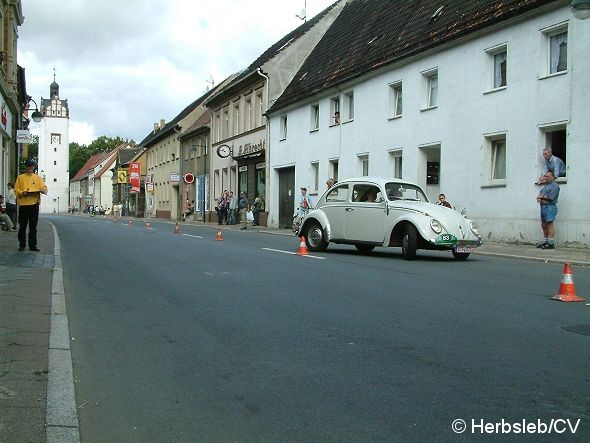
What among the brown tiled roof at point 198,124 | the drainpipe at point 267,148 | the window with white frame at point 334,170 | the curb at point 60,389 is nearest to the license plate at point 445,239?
the curb at point 60,389

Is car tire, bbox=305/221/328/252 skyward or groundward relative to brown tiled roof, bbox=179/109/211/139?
groundward

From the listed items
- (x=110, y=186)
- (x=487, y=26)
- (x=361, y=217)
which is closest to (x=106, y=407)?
(x=361, y=217)

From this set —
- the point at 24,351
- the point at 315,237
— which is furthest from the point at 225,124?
the point at 24,351

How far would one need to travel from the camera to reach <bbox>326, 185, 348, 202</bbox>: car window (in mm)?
15755

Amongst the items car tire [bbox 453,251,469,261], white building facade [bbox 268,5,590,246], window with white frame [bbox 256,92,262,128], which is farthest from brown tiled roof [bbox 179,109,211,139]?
car tire [bbox 453,251,469,261]

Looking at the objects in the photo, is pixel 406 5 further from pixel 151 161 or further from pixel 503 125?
pixel 151 161

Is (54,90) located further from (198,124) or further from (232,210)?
(232,210)

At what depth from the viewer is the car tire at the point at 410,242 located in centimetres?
1368

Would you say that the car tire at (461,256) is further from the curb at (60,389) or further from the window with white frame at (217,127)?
the window with white frame at (217,127)

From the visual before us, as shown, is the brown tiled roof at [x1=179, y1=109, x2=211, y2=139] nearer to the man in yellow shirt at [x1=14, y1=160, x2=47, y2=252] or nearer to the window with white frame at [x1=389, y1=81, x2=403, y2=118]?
the window with white frame at [x1=389, y1=81, x2=403, y2=118]

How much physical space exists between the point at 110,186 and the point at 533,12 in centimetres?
11190

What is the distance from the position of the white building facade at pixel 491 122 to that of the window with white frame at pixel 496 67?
0.10 feet

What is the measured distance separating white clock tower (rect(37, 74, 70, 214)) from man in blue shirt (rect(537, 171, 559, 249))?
407 feet

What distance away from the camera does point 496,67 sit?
2078 cm
